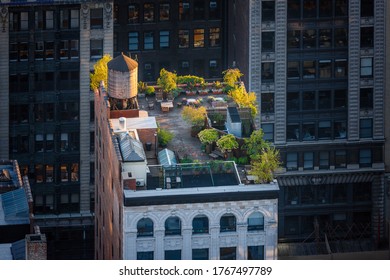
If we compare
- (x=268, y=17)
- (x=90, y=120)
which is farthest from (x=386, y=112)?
(x=90, y=120)

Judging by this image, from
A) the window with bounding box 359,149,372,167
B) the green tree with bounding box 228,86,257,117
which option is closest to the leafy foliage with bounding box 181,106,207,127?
the green tree with bounding box 228,86,257,117

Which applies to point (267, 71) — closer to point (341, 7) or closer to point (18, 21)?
point (341, 7)

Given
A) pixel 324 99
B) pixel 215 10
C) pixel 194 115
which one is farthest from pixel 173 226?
pixel 215 10

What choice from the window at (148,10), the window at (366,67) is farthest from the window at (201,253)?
the window at (148,10)

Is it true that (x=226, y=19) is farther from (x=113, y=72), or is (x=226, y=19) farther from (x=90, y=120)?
(x=113, y=72)

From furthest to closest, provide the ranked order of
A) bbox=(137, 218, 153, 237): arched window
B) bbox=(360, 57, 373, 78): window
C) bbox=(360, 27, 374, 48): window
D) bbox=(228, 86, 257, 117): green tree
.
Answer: bbox=(360, 57, 373, 78): window
bbox=(360, 27, 374, 48): window
bbox=(228, 86, 257, 117): green tree
bbox=(137, 218, 153, 237): arched window

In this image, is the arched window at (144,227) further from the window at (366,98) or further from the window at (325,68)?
the window at (366,98)

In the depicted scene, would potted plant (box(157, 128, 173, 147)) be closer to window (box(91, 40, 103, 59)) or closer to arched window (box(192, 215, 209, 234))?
arched window (box(192, 215, 209, 234))
